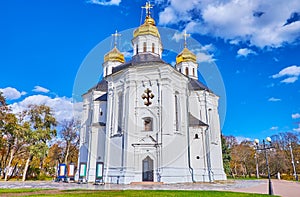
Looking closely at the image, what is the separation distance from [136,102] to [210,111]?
443 inches

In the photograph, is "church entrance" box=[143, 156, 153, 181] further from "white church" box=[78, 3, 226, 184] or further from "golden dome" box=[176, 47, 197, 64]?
"golden dome" box=[176, 47, 197, 64]

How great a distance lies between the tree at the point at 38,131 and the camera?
26359 millimetres

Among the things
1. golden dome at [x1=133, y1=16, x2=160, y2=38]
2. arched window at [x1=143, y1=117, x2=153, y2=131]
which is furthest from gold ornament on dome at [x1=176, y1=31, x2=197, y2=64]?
arched window at [x1=143, y1=117, x2=153, y2=131]

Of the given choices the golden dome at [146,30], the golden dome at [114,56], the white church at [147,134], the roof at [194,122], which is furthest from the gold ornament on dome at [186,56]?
the roof at [194,122]

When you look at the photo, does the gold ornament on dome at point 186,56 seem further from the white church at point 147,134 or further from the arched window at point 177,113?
the arched window at point 177,113

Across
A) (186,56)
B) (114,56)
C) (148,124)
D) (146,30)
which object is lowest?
(148,124)

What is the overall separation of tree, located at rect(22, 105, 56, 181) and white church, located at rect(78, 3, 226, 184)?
5762 mm

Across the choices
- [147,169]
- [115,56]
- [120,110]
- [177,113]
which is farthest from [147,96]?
[115,56]

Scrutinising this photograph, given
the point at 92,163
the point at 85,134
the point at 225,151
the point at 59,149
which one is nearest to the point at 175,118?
the point at 92,163

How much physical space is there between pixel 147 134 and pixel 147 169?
259 centimetres

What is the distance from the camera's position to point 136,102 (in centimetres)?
1892

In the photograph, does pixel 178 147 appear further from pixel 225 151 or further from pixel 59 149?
pixel 59 149

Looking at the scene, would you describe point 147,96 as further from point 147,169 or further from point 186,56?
point 186,56

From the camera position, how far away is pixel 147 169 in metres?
18.0
